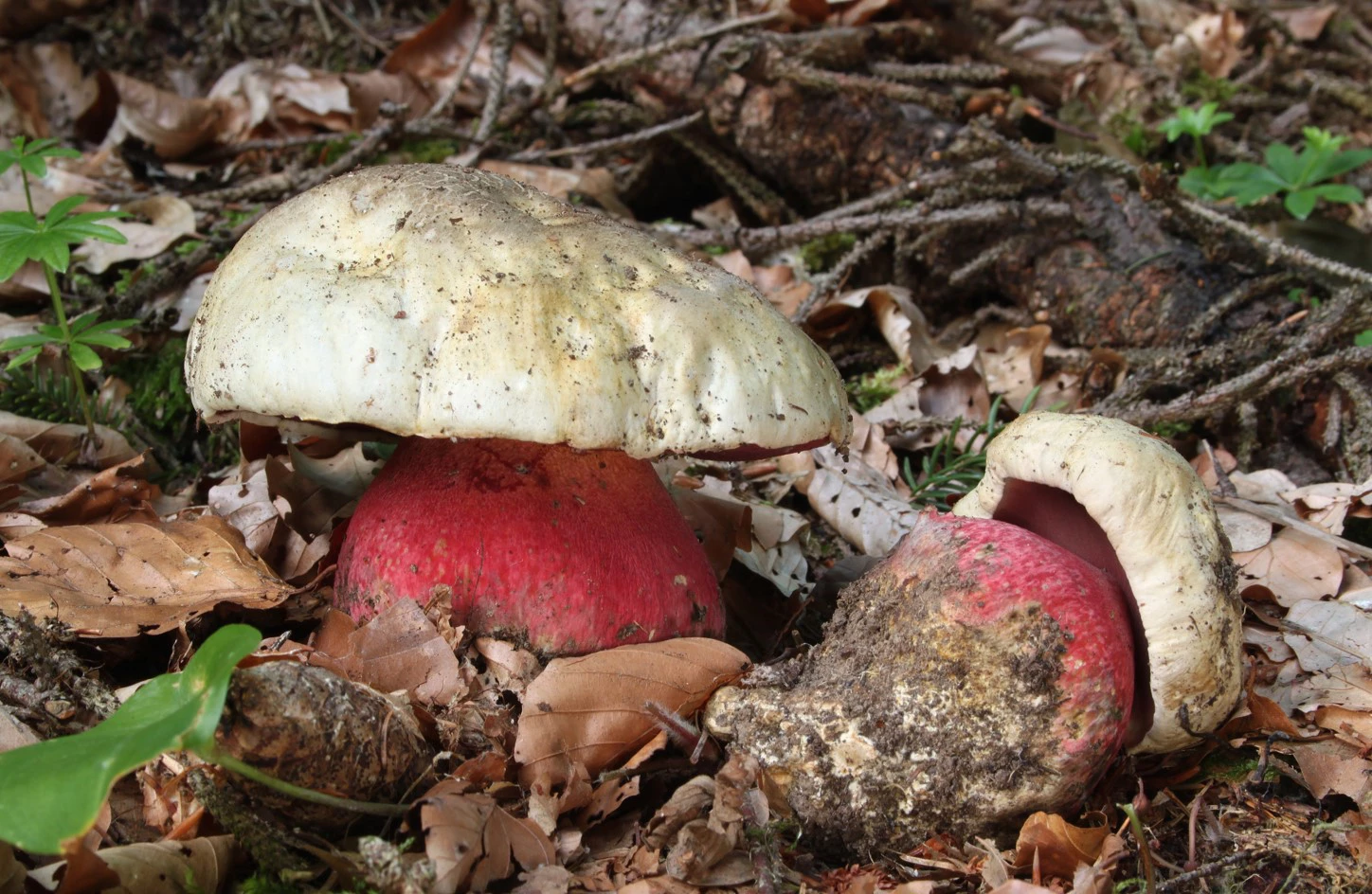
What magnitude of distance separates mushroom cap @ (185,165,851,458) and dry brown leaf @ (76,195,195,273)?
1.75m

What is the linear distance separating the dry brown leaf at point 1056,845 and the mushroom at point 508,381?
2.36 ft

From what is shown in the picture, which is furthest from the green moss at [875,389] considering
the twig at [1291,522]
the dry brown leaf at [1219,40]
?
the dry brown leaf at [1219,40]

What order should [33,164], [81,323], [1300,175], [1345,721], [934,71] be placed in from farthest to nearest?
[934,71] < [1300,175] < [81,323] < [33,164] < [1345,721]

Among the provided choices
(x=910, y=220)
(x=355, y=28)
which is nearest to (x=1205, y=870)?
(x=910, y=220)

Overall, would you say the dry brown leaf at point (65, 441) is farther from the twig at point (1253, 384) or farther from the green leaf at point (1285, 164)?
the green leaf at point (1285, 164)

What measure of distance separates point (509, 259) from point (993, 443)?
3.26 feet

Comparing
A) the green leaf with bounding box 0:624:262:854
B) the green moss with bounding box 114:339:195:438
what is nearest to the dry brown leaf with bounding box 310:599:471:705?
the green leaf with bounding box 0:624:262:854

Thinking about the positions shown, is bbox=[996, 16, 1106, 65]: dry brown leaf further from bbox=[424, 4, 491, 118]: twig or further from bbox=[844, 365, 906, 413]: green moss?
bbox=[424, 4, 491, 118]: twig

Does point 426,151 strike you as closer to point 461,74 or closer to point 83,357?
point 461,74

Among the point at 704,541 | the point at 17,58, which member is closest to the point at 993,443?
the point at 704,541

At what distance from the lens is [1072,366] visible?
3.45 metres

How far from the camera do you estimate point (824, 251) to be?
3.98m

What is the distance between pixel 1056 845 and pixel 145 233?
3283 mm

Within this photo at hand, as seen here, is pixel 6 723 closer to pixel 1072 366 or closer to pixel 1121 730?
pixel 1121 730
